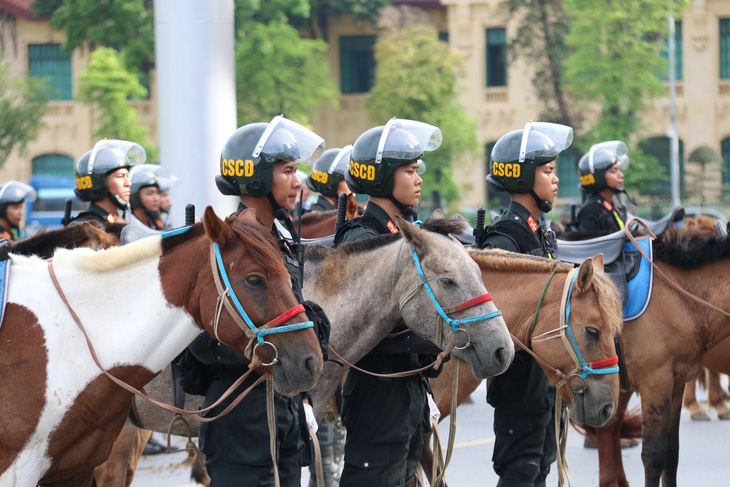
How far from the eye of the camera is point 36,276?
12.8 feet

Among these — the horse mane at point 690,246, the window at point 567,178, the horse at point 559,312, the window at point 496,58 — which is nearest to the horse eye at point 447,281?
the horse at point 559,312

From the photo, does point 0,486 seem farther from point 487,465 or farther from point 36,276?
point 487,465

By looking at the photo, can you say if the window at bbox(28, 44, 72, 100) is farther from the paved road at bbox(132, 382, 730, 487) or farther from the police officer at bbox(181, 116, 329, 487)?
the police officer at bbox(181, 116, 329, 487)

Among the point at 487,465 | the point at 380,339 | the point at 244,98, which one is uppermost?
the point at 244,98

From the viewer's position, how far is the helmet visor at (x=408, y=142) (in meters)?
5.14

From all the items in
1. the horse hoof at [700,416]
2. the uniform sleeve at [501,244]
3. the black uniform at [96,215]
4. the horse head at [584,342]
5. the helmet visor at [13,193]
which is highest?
the helmet visor at [13,193]

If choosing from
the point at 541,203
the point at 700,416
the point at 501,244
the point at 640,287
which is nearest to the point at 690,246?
the point at 640,287

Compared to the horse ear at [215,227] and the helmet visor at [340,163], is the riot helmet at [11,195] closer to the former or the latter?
the helmet visor at [340,163]

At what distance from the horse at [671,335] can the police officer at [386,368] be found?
2.51 metres

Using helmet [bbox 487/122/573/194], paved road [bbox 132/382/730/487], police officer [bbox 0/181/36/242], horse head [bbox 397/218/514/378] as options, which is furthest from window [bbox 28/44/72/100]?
horse head [bbox 397/218/514/378]

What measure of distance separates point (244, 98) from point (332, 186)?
22626mm

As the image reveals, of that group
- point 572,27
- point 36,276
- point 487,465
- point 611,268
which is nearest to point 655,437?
point 611,268

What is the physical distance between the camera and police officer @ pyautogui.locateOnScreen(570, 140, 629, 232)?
364 inches

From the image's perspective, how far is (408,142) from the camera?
519 cm
